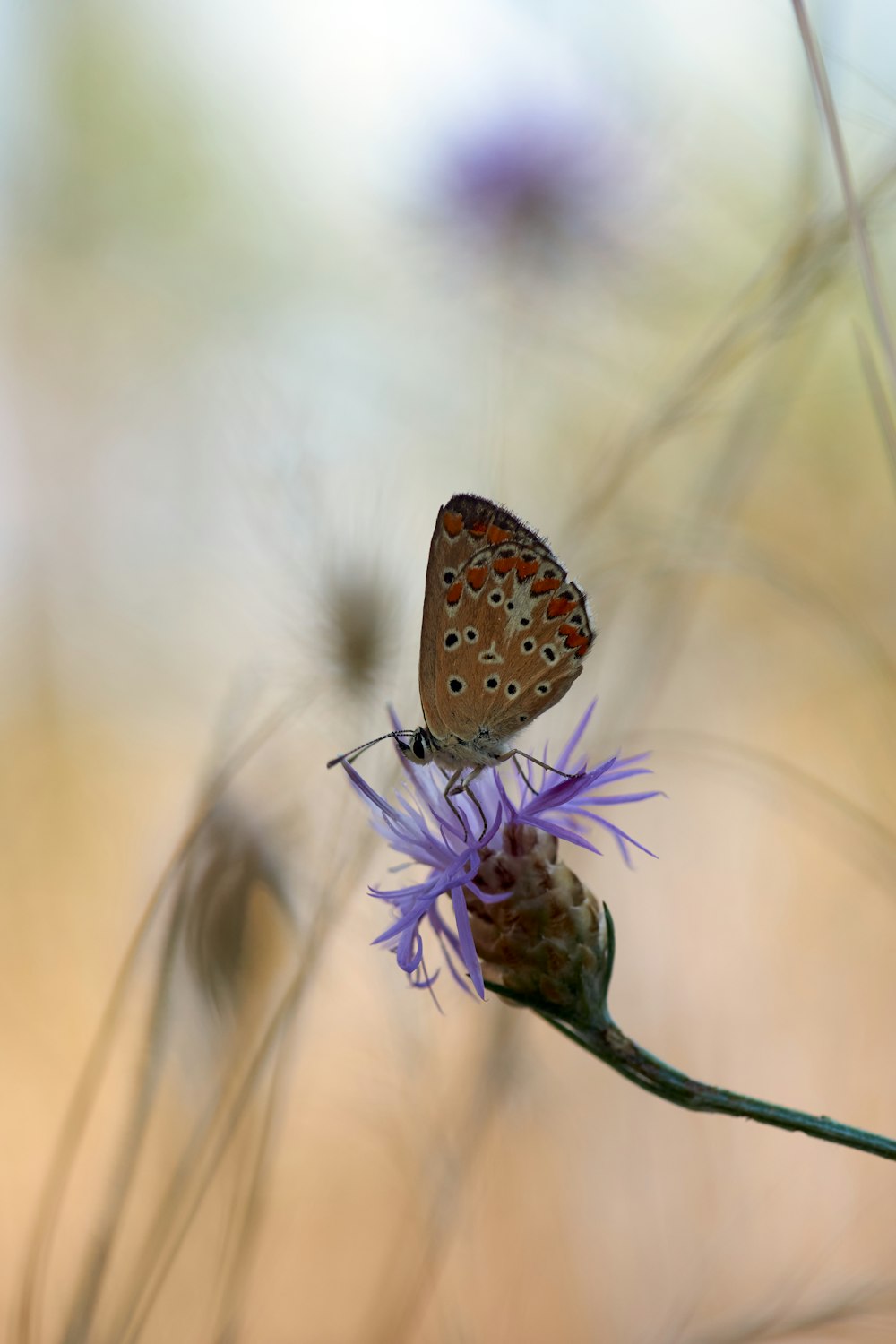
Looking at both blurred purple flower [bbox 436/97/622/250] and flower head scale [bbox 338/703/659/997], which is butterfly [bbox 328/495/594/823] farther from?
blurred purple flower [bbox 436/97/622/250]

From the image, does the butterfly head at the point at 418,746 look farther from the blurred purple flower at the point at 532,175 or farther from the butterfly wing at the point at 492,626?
the blurred purple flower at the point at 532,175

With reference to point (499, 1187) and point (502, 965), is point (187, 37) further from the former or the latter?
point (499, 1187)

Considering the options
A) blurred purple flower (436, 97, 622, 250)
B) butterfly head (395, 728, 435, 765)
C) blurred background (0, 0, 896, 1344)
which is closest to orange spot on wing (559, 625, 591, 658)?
butterfly head (395, 728, 435, 765)

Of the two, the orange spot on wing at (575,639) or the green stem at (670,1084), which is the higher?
the orange spot on wing at (575,639)

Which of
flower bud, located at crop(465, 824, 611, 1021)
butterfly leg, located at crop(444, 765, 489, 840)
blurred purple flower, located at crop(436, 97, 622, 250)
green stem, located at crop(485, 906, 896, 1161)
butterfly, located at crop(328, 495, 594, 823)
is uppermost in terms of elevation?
blurred purple flower, located at crop(436, 97, 622, 250)

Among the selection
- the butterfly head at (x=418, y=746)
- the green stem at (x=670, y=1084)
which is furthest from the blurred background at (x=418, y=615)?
the green stem at (x=670, y=1084)

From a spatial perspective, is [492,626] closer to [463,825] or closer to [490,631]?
[490,631]

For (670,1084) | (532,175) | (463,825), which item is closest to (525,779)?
(463,825)
